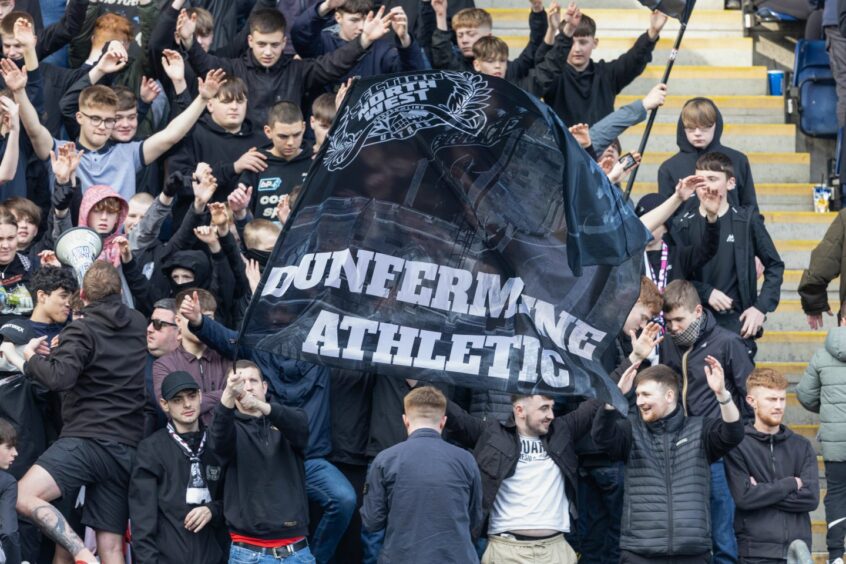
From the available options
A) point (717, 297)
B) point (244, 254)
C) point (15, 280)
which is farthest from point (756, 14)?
point (15, 280)

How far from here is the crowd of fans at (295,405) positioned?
10648 mm

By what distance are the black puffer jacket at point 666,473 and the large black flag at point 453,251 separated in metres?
1.85

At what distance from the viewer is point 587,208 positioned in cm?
893

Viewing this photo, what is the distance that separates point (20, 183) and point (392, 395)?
135 inches

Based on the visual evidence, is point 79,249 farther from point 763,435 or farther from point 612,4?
point 612,4

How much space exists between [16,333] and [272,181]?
2562 mm

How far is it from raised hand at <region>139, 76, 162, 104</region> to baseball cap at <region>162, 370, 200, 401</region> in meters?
3.95

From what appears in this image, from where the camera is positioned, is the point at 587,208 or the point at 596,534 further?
the point at 596,534

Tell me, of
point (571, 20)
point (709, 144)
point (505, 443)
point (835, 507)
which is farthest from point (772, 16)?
point (505, 443)

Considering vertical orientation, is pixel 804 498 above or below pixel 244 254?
below

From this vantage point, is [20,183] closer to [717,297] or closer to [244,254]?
[244,254]

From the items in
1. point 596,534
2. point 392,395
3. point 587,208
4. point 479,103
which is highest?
point 479,103

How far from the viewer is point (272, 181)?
42.5 ft

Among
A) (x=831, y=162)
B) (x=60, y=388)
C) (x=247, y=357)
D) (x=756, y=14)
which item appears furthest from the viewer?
(x=756, y=14)
